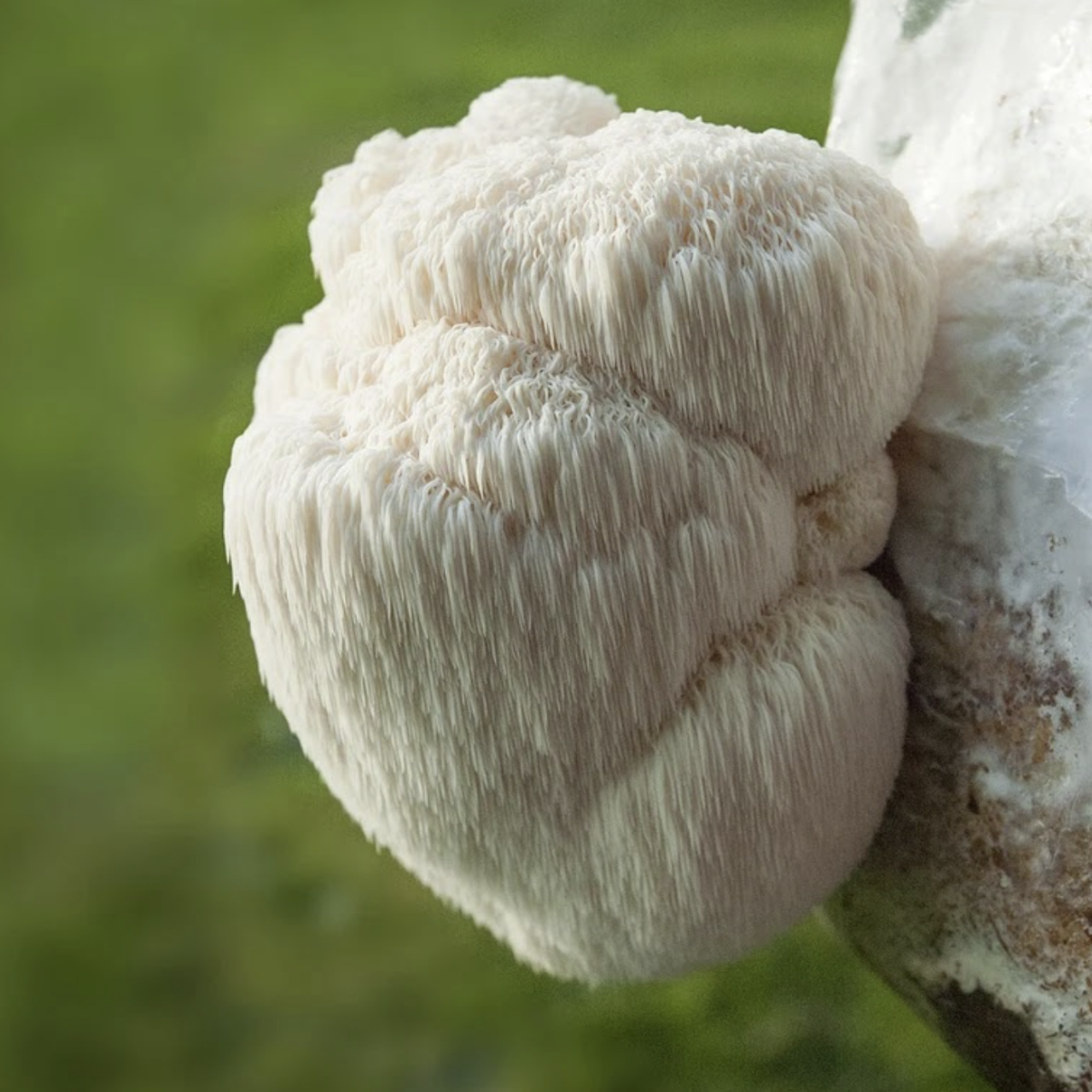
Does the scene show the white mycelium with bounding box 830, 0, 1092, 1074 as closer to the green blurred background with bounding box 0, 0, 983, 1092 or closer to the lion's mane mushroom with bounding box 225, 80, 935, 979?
the lion's mane mushroom with bounding box 225, 80, 935, 979

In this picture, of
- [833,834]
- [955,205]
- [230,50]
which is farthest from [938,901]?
[230,50]

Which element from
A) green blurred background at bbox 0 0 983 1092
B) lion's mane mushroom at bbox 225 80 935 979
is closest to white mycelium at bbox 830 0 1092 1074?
lion's mane mushroom at bbox 225 80 935 979

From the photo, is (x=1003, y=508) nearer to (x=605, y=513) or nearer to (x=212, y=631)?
(x=605, y=513)

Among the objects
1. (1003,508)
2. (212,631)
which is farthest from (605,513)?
(212,631)

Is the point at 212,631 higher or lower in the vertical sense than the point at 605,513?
lower

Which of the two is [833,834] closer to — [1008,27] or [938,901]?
[938,901]

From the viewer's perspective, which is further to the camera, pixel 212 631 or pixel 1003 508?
pixel 212 631
